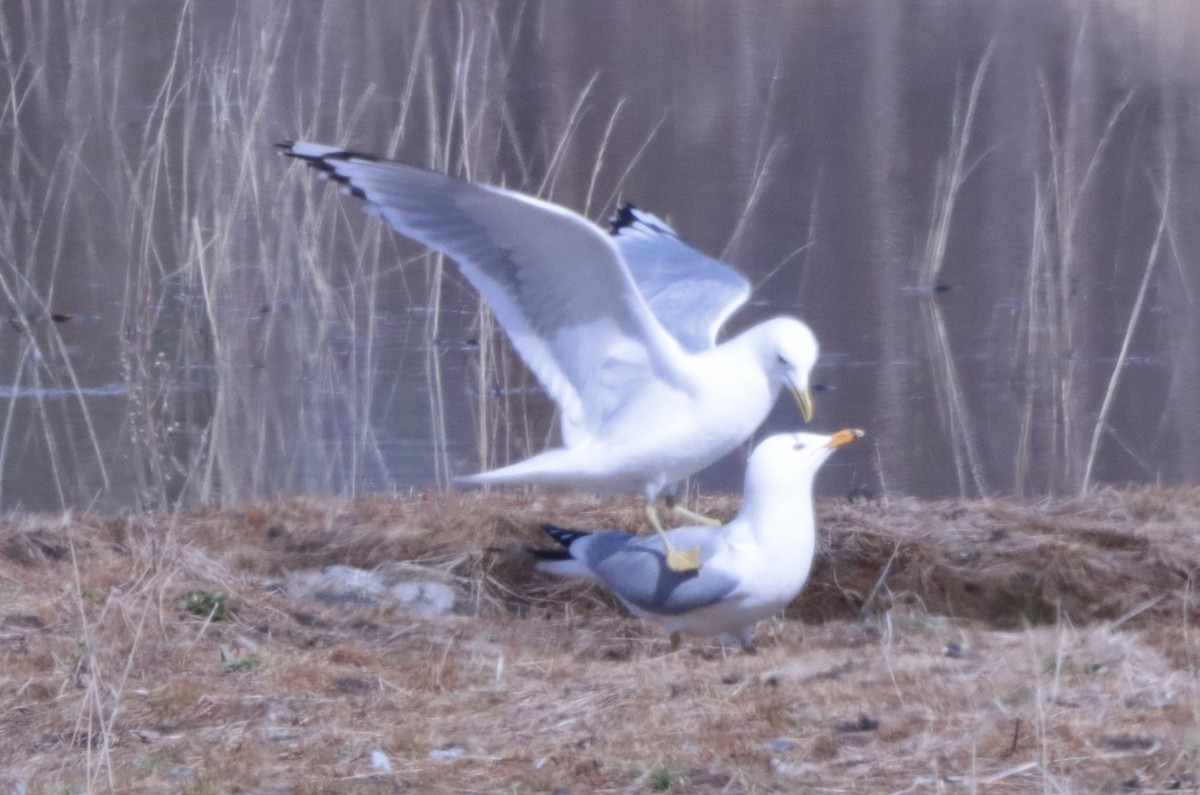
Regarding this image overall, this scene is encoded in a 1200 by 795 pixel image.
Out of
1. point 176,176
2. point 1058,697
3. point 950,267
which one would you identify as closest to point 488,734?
point 1058,697

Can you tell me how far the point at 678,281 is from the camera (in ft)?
16.8

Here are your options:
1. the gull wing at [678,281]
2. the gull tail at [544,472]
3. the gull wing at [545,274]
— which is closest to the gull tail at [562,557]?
the gull tail at [544,472]

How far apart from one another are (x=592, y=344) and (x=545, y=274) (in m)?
0.25

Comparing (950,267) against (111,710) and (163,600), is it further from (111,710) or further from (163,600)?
(111,710)

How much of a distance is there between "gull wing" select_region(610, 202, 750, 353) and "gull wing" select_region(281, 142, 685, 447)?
298mm

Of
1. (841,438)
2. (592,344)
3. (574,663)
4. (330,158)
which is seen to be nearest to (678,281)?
(592,344)

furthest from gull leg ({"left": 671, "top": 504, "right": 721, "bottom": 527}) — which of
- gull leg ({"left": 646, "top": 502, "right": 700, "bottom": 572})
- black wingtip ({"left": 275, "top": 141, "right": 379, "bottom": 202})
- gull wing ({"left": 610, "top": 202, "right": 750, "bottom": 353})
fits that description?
black wingtip ({"left": 275, "top": 141, "right": 379, "bottom": 202})

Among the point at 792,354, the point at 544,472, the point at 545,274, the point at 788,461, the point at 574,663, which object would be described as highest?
the point at 545,274

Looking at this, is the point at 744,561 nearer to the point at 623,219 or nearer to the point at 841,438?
the point at 841,438

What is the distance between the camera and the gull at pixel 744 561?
424 cm

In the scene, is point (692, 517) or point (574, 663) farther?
point (692, 517)

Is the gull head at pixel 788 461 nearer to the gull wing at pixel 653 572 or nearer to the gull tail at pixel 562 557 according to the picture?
the gull wing at pixel 653 572

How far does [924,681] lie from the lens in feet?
11.4

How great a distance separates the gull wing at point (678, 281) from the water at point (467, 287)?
0.59m
